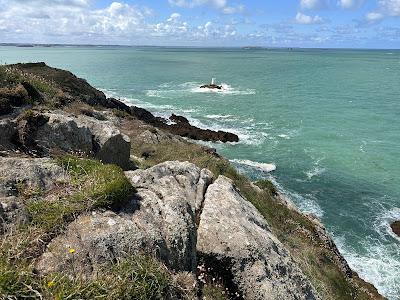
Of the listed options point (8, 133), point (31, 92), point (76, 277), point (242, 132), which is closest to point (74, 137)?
point (8, 133)

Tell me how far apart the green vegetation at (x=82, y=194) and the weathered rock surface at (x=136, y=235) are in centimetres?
26

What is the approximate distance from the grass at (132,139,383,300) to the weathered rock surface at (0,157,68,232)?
978 centimetres

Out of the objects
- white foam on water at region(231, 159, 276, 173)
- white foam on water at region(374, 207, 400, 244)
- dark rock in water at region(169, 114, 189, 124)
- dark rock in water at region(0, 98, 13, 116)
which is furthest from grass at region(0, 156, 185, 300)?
dark rock in water at region(169, 114, 189, 124)

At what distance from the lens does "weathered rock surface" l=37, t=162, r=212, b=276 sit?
706 cm

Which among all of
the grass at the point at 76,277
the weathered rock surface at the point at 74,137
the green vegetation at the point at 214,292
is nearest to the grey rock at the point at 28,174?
the grass at the point at 76,277

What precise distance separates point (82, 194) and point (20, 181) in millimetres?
1712

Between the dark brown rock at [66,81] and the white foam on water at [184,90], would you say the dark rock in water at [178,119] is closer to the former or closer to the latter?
the dark brown rock at [66,81]

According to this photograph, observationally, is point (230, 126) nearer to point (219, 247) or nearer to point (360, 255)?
point (360, 255)

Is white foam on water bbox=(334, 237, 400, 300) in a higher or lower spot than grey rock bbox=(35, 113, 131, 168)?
lower

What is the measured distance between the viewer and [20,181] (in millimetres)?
9039

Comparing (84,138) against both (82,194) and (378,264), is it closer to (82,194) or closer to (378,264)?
(82,194)

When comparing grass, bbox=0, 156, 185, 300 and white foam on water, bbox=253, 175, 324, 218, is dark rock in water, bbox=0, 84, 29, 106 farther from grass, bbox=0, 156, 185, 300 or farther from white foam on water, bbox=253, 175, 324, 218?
white foam on water, bbox=253, 175, 324, 218

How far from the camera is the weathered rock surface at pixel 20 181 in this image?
770cm

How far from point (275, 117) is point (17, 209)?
Result: 62.6 metres
